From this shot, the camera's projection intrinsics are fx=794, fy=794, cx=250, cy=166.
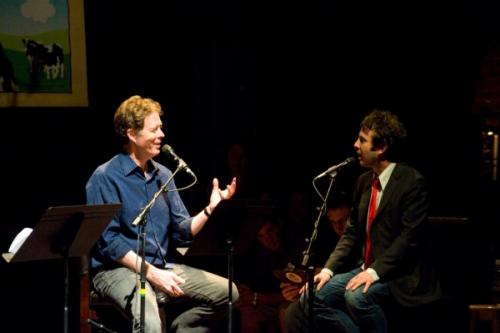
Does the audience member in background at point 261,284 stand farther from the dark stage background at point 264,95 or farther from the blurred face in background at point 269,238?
the dark stage background at point 264,95

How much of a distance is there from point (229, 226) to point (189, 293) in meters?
0.55

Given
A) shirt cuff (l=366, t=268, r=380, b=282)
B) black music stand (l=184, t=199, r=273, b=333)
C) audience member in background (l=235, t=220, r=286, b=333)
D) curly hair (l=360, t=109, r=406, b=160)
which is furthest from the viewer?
audience member in background (l=235, t=220, r=286, b=333)

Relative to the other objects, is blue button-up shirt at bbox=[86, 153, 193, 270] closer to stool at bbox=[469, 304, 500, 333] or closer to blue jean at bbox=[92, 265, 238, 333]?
blue jean at bbox=[92, 265, 238, 333]

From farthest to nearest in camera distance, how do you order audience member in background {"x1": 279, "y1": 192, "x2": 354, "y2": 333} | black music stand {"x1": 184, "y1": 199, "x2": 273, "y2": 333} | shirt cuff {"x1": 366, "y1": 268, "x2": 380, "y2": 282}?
audience member in background {"x1": 279, "y1": 192, "x2": 354, "y2": 333} → shirt cuff {"x1": 366, "y1": 268, "x2": 380, "y2": 282} → black music stand {"x1": 184, "y1": 199, "x2": 273, "y2": 333}

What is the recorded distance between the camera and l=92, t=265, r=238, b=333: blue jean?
4562 mm

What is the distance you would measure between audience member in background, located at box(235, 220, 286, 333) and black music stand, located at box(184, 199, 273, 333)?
130 cm

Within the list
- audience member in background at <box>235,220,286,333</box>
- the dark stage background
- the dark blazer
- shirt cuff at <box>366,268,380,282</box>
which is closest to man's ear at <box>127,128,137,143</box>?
the dark stage background

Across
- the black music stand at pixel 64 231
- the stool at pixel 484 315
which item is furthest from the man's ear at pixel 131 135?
the stool at pixel 484 315

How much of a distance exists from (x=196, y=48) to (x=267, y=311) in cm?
210

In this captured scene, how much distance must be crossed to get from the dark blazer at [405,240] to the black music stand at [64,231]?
1.68 m

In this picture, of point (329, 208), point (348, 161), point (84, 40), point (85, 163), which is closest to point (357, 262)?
point (329, 208)

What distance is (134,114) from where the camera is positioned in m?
4.89

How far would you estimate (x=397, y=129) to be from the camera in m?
5.12

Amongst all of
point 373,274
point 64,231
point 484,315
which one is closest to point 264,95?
point 373,274
